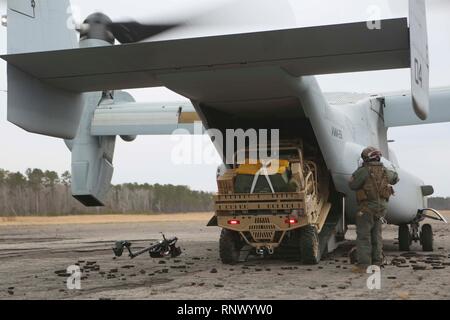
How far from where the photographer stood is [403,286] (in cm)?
625

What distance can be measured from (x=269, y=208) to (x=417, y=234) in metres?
4.66

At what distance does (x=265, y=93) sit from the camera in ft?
26.7

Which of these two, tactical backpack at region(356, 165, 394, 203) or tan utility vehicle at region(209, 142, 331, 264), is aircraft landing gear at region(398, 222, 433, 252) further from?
tactical backpack at region(356, 165, 394, 203)

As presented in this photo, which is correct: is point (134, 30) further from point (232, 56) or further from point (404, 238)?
point (404, 238)

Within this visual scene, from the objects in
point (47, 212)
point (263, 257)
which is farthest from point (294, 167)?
point (47, 212)

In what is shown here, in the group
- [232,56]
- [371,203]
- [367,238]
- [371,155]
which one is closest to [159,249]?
[367,238]

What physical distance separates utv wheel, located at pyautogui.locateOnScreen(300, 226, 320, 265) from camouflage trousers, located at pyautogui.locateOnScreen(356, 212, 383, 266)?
0.88m

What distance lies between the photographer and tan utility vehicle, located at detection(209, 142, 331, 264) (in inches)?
332

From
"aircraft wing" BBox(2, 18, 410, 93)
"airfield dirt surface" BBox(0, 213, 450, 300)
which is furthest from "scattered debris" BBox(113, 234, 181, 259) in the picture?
"aircraft wing" BBox(2, 18, 410, 93)

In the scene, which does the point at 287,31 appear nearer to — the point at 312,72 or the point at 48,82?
the point at 312,72

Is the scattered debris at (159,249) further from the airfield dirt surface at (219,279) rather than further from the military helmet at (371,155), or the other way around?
the military helmet at (371,155)

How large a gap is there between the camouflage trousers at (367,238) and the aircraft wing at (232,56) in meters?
2.28

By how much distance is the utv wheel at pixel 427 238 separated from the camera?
35.5 feet
